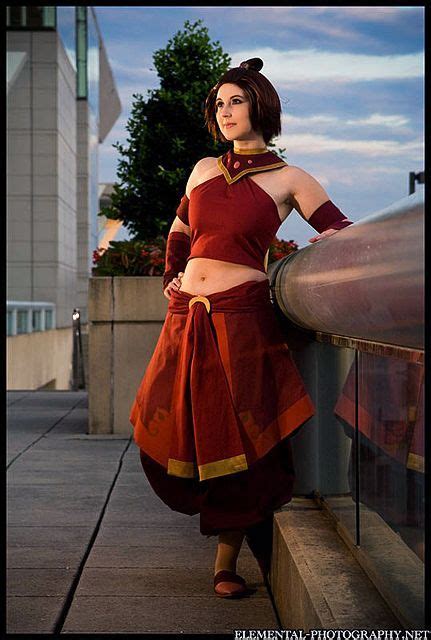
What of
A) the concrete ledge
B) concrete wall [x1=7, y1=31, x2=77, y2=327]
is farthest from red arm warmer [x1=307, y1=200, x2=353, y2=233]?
concrete wall [x1=7, y1=31, x2=77, y2=327]

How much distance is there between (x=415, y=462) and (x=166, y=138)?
9349 millimetres

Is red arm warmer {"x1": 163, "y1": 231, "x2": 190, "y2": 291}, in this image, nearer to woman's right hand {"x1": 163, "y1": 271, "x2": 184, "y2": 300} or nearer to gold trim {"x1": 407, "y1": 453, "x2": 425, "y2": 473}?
woman's right hand {"x1": 163, "y1": 271, "x2": 184, "y2": 300}

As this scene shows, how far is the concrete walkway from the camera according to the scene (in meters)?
3.54

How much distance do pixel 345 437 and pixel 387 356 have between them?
2.88ft

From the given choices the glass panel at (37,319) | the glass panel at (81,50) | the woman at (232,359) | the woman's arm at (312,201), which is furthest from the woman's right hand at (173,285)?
the glass panel at (81,50)

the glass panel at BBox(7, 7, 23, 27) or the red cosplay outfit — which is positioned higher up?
the glass panel at BBox(7, 7, 23, 27)

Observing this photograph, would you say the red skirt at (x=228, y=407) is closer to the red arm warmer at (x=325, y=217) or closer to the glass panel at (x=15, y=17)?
the red arm warmer at (x=325, y=217)

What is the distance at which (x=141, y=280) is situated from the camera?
8.71 meters

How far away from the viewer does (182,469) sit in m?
3.68

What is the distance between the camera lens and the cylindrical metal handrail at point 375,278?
1.84 m

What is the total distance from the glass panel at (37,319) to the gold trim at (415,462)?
25.8 metres

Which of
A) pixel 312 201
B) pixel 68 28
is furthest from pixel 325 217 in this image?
pixel 68 28

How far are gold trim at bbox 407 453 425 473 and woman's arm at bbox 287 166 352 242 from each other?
145 cm

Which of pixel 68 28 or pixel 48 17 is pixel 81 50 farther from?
pixel 48 17
